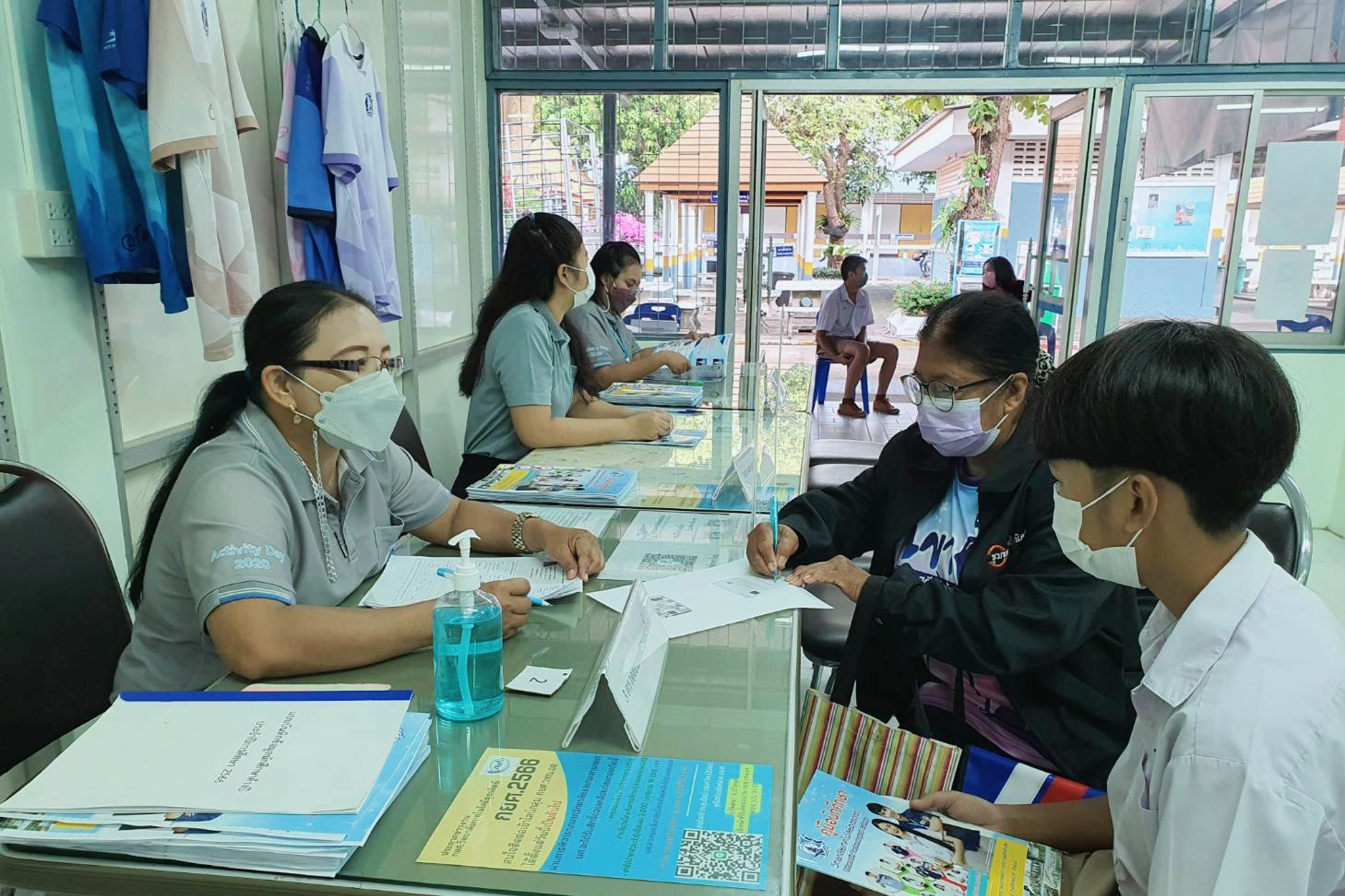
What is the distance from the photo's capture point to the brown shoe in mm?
6778

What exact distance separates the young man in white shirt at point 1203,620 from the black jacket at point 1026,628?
32 centimetres

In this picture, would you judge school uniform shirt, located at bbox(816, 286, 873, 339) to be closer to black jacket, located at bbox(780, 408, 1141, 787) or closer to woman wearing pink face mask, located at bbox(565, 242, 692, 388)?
woman wearing pink face mask, located at bbox(565, 242, 692, 388)

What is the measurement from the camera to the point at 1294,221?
14.2ft

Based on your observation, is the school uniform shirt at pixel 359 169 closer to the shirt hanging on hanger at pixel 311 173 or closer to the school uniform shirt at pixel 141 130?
the shirt hanging on hanger at pixel 311 173

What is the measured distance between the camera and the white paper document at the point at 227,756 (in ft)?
2.59

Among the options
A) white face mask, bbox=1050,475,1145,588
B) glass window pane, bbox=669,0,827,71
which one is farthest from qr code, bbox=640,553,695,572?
glass window pane, bbox=669,0,827,71

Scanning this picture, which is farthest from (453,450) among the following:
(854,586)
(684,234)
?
(854,586)

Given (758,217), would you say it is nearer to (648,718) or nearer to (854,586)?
(854,586)

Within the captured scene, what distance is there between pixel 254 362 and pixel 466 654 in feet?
2.12

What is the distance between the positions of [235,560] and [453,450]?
333 cm

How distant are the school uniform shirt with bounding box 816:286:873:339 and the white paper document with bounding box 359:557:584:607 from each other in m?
5.69

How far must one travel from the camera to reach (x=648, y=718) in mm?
1016

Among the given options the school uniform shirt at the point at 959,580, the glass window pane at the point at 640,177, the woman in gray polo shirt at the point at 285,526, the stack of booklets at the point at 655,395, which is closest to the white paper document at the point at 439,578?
the woman in gray polo shirt at the point at 285,526

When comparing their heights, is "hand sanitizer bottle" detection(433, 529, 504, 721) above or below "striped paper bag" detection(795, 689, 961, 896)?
above
